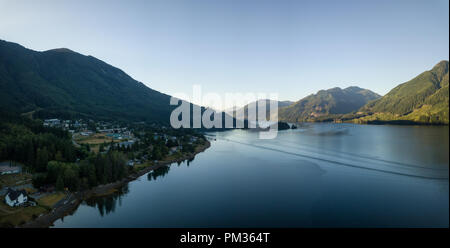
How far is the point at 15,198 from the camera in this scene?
12.1 m

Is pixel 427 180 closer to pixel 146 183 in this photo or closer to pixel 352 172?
pixel 352 172

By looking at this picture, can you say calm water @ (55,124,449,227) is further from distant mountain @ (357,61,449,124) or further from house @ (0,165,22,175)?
distant mountain @ (357,61,449,124)

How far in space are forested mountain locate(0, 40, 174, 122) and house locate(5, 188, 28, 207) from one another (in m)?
43.3

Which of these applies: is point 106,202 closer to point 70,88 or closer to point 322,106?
point 70,88

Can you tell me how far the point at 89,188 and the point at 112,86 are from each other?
9377 centimetres

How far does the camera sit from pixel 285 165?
2375 cm

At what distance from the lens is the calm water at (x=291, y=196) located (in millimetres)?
11297

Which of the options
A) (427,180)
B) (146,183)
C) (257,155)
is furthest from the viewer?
(257,155)

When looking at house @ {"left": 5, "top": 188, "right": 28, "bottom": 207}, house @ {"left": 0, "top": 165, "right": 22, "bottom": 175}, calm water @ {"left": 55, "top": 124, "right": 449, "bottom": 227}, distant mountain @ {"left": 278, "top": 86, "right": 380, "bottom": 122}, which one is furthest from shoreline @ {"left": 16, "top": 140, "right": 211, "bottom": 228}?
distant mountain @ {"left": 278, "top": 86, "right": 380, "bottom": 122}

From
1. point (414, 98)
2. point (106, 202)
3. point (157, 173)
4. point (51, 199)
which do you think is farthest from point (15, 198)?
point (414, 98)

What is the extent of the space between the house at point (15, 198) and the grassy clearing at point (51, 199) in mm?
895

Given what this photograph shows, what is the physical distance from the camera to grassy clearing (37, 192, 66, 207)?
13062mm
